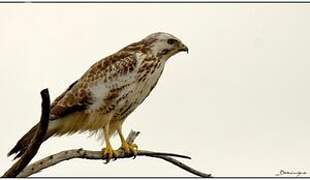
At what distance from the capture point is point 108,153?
8.75ft

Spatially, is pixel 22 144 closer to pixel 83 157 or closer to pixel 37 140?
pixel 83 157

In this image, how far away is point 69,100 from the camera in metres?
2.63

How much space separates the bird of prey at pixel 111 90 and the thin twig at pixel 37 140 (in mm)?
386

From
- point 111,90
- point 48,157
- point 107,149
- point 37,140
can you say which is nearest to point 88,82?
point 111,90

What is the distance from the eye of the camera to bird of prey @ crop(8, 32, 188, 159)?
104 inches

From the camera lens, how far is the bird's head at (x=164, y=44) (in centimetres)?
265

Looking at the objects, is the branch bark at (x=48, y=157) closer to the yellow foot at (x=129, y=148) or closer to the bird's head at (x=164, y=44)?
the yellow foot at (x=129, y=148)

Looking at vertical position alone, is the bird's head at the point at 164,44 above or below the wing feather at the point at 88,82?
above

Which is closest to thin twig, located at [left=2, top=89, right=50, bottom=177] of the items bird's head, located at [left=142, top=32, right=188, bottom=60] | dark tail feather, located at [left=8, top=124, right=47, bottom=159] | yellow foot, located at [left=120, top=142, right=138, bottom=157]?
dark tail feather, located at [left=8, top=124, right=47, bottom=159]

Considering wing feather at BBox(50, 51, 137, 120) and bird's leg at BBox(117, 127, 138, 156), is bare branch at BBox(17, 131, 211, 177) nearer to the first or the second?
bird's leg at BBox(117, 127, 138, 156)

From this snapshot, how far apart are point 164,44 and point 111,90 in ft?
1.02

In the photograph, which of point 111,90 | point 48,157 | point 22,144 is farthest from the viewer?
point 111,90

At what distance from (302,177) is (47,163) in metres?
1.24

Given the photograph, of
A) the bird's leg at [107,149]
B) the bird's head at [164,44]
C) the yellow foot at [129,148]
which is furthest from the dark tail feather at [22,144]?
the bird's head at [164,44]
